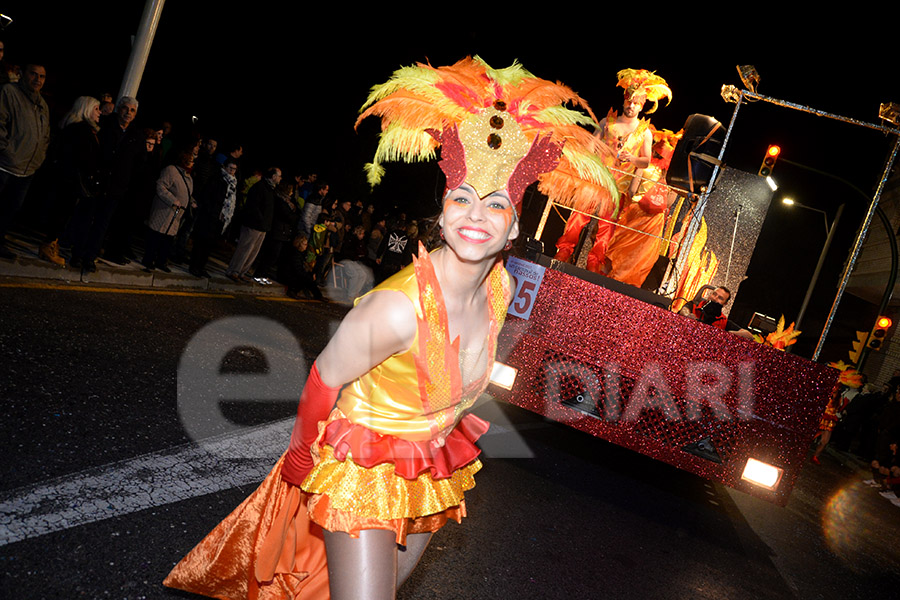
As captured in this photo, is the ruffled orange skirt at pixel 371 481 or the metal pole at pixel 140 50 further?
the metal pole at pixel 140 50

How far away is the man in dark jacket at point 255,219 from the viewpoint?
31.2 feet

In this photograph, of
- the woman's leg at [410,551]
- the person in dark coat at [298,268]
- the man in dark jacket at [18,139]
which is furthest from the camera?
the person in dark coat at [298,268]

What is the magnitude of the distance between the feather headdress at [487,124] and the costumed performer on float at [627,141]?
3.99 metres

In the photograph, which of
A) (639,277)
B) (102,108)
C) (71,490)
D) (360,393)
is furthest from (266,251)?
(360,393)

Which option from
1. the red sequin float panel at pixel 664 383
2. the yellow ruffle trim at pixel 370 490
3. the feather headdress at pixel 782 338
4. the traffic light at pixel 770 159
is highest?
the traffic light at pixel 770 159

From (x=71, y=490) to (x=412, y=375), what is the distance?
181 cm

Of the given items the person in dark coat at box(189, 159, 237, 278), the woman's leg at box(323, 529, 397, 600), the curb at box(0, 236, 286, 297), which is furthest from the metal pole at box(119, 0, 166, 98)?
the woman's leg at box(323, 529, 397, 600)

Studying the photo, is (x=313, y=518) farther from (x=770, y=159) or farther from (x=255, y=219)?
(x=770, y=159)

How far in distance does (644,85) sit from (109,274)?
6.04m

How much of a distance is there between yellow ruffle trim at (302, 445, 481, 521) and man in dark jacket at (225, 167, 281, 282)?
26.8 feet

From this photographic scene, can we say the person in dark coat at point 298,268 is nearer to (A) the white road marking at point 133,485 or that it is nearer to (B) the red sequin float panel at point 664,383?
(B) the red sequin float panel at point 664,383

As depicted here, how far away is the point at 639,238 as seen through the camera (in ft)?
21.9

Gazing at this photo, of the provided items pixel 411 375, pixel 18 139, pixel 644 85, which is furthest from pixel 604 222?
Result: pixel 18 139

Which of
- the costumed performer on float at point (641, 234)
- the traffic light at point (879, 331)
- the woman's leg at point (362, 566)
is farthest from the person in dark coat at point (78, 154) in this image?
the traffic light at point (879, 331)
